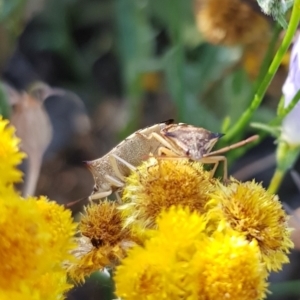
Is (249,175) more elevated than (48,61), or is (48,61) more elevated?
(48,61)

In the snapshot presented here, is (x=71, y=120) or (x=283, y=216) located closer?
(x=283, y=216)

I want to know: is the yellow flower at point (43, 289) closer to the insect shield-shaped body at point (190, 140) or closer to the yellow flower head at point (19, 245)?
the yellow flower head at point (19, 245)

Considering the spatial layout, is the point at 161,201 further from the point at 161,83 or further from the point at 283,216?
the point at 161,83

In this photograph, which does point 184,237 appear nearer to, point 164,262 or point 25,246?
point 164,262

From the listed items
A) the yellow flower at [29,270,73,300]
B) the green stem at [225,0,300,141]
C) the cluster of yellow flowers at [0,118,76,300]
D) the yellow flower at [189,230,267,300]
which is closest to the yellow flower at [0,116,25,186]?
the cluster of yellow flowers at [0,118,76,300]

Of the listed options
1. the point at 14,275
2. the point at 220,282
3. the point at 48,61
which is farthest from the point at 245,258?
the point at 48,61

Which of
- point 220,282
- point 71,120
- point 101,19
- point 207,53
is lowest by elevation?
point 220,282

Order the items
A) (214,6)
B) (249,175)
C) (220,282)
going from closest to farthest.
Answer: (220,282) → (214,6) → (249,175)

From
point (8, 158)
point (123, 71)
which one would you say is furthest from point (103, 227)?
point (123, 71)
